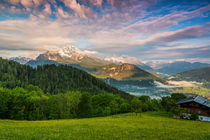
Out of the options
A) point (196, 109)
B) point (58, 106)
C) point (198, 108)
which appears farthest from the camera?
point (58, 106)

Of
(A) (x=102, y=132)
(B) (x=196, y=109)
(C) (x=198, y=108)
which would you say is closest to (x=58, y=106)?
(A) (x=102, y=132)

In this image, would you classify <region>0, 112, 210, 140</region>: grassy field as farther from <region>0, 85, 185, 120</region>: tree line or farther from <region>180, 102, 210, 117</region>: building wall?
<region>0, 85, 185, 120</region>: tree line

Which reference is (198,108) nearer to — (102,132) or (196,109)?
(196,109)

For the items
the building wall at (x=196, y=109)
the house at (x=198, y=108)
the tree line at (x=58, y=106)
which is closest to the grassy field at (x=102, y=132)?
the house at (x=198, y=108)

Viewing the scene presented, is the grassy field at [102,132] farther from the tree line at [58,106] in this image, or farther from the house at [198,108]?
the tree line at [58,106]

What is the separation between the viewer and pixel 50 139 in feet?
73.3

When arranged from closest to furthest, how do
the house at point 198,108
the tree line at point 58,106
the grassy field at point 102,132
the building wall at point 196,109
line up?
the grassy field at point 102,132 → the house at point 198,108 → the building wall at point 196,109 → the tree line at point 58,106

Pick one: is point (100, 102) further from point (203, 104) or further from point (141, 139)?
point (141, 139)

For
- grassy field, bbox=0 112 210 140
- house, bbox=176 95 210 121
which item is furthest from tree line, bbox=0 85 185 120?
grassy field, bbox=0 112 210 140

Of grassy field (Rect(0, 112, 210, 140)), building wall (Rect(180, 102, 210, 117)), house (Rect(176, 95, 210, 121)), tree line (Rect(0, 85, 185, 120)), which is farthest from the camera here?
tree line (Rect(0, 85, 185, 120))

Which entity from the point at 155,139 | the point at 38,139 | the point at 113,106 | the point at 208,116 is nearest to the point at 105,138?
the point at 155,139

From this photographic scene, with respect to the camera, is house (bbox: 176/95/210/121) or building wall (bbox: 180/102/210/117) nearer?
house (bbox: 176/95/210/121)

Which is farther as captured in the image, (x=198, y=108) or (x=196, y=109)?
(x=196, y=109)

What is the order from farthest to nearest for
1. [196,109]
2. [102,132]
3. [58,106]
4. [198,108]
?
1. [58,106]
2. [196,109]
3. [198,108]
4. [102,132]
